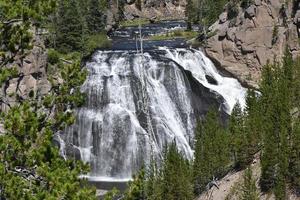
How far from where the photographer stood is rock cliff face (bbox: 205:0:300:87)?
8006 centimetres

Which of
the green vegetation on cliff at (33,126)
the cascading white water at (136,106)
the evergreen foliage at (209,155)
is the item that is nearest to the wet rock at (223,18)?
the cascading white water at (136,106)

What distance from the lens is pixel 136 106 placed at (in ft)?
227

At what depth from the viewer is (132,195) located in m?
19.7

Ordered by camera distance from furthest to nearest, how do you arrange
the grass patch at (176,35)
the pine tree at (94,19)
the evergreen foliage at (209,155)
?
1. the grass patch at (176,35)
2. the pine tree at (94,19)
3. the evergreen foliage at (209,155)

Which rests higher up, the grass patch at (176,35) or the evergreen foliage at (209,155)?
the grass patch at (176,35)

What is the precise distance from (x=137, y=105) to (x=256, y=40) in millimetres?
23460

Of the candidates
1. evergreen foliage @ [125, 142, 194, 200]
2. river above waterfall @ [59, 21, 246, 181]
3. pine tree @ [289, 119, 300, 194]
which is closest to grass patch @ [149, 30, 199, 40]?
river above waterfall @ [59, 21, 246, 181]

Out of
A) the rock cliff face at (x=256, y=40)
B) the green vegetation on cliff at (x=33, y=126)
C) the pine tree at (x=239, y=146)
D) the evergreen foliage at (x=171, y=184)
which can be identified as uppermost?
the rock cliff face at (x=256, y=40)

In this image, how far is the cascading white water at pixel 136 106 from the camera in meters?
65.7

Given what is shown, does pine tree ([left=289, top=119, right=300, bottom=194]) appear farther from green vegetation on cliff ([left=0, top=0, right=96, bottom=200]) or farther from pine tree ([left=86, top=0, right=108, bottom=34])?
pine tree ([left=86, top=0, right=108, bottom=34])

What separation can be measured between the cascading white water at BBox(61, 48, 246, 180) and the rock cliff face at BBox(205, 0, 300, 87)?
11.3 ft

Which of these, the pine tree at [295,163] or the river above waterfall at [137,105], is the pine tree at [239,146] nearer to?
the pine tree at [295,163]

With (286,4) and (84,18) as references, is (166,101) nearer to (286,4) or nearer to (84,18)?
(286,4)

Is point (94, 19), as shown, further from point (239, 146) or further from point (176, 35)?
point (239, 146)
